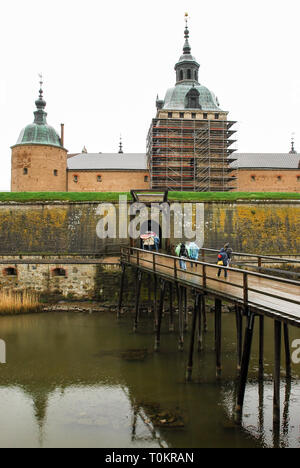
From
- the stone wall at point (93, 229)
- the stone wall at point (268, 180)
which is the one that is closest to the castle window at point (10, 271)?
the stone wall at point (93, 229)

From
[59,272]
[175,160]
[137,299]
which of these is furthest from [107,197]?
[175,160]

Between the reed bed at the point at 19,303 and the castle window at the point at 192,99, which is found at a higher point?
the castle window at the point at 192,99

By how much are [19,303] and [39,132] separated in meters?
17.2

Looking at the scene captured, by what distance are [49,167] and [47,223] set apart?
36.2ft

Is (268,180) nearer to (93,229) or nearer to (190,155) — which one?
(190,155)

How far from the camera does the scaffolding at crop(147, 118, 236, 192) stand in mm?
29812

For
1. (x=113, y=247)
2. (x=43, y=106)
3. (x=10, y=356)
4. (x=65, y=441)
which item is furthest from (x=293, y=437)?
(x=43, y=106)

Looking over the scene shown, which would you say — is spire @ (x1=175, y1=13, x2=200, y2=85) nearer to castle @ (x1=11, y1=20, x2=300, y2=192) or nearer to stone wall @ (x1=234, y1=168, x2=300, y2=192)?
castle @ (x1=11, y1=20, x2=300, y2=192)

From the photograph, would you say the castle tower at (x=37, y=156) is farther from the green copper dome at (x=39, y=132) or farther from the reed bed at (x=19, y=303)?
the reed bed at (x=19, y=303)

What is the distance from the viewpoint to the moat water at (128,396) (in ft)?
19.5

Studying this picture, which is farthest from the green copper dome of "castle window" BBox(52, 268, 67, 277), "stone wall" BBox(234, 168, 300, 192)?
"stone wall" BBox(234, 168, 300, 192)

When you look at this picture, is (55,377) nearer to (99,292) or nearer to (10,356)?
(10,356)

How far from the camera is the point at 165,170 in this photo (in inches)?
1192

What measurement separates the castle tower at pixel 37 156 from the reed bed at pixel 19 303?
45.1ft
